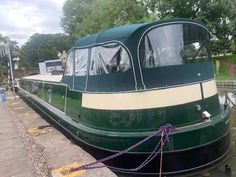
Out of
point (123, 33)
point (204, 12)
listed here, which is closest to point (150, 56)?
point (123, 33)

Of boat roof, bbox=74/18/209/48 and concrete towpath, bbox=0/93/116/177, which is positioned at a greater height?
boat roof, bbox=74/18/209/48

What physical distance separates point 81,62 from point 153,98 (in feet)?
6.68

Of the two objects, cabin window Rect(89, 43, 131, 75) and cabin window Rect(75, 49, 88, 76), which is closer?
cabin window Rect(89, 43, 131, 75)

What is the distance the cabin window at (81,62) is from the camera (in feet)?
19.8

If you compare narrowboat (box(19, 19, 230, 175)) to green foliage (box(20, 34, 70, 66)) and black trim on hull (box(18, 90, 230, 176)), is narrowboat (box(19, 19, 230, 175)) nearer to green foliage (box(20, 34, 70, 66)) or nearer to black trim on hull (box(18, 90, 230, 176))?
black trim on hull (box(18, 90, 230, 176))

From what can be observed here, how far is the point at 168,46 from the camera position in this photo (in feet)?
16.5

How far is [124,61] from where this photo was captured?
511cm

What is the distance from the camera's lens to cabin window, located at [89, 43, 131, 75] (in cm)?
511

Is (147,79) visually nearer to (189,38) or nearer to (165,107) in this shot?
(165,107)

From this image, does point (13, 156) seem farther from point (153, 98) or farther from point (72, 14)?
point (72, 14)

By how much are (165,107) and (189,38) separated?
Answer: 50.9 inches

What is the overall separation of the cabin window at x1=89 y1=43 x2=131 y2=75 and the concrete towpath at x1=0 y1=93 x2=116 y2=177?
56.6 inches

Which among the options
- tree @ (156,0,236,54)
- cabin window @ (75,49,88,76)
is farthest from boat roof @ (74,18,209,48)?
tree @ (156,0,236,54)

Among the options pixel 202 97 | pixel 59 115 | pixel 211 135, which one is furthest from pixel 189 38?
pixel 59 115
